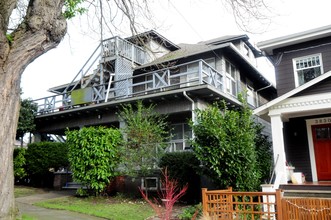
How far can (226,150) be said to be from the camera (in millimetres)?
9867

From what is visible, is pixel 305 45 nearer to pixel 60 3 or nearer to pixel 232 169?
pixel 232 169

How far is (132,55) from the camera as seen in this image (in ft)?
60.5

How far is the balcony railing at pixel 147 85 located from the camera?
14359 millimetres

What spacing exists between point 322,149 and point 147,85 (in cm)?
942

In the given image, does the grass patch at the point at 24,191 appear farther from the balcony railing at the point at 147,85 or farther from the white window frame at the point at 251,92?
the white window frame at the point at 251,92

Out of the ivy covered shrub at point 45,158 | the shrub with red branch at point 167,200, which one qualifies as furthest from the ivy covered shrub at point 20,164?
the shrub with red branch at point 167,200

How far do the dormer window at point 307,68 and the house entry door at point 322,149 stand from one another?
2.05 metres

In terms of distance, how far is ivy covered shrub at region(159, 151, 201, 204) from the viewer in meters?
12.0

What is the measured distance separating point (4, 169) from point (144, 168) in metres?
7.24

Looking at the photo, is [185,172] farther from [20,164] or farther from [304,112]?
[20,164]

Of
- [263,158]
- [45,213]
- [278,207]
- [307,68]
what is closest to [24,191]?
[45,213]

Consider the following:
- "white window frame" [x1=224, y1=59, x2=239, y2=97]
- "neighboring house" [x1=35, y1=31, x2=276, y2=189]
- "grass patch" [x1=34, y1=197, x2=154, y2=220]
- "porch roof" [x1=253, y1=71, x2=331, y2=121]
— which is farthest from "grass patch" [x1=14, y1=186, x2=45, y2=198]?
"white window frame" [x1=224, y1=59, x2=239, y2=97]

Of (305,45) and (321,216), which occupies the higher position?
(305,45)

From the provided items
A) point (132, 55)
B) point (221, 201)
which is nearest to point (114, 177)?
point (221, 201)
